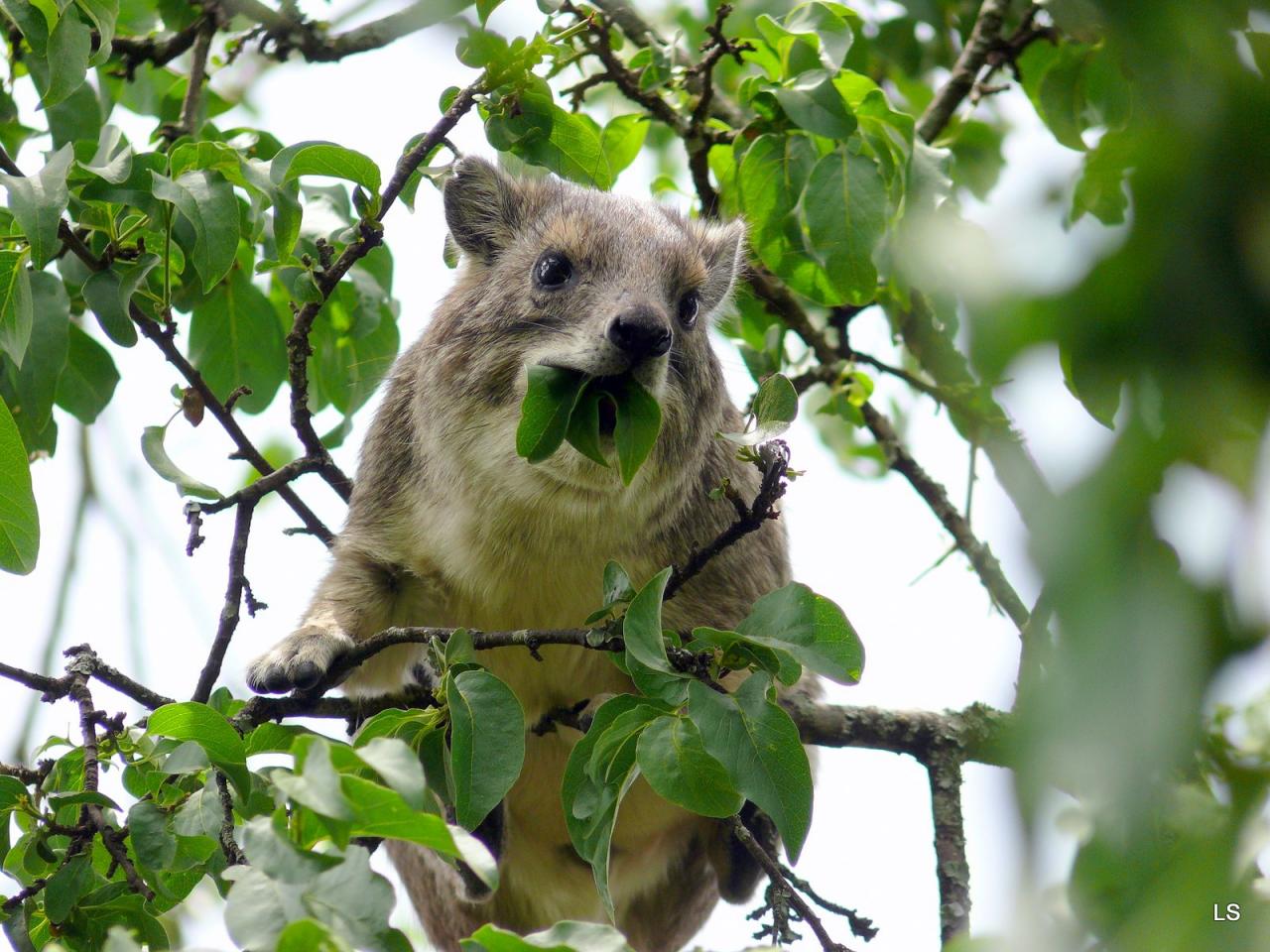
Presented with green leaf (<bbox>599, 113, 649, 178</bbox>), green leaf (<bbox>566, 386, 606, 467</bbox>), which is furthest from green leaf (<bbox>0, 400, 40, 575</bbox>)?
green leaf (<bbox>599, 113, 649, 178</bbox>)

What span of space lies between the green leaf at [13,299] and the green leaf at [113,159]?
0.30m

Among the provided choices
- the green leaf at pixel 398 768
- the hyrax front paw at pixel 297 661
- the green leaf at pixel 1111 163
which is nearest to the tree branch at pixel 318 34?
the hyrax front paw at pixel 297 661

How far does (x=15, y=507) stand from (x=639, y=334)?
172 cm

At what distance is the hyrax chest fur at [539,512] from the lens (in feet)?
15.9

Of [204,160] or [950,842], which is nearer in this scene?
[204,160]

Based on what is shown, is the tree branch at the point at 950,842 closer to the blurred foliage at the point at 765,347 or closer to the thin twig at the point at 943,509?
the thin twig at the point at 943,509

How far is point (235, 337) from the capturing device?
4.86m

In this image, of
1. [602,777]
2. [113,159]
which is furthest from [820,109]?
[602,777]

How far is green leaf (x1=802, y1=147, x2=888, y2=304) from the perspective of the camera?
13.4ft

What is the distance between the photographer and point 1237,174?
101 centimetres

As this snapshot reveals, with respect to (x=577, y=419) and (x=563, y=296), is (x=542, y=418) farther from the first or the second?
(x=563, y=296)

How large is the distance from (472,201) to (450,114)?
188 cm

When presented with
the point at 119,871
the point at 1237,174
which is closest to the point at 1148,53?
the point at 1237,174

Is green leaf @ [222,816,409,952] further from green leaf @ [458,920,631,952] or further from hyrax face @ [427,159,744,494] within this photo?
hyrax face @ [427,159,744,494]
